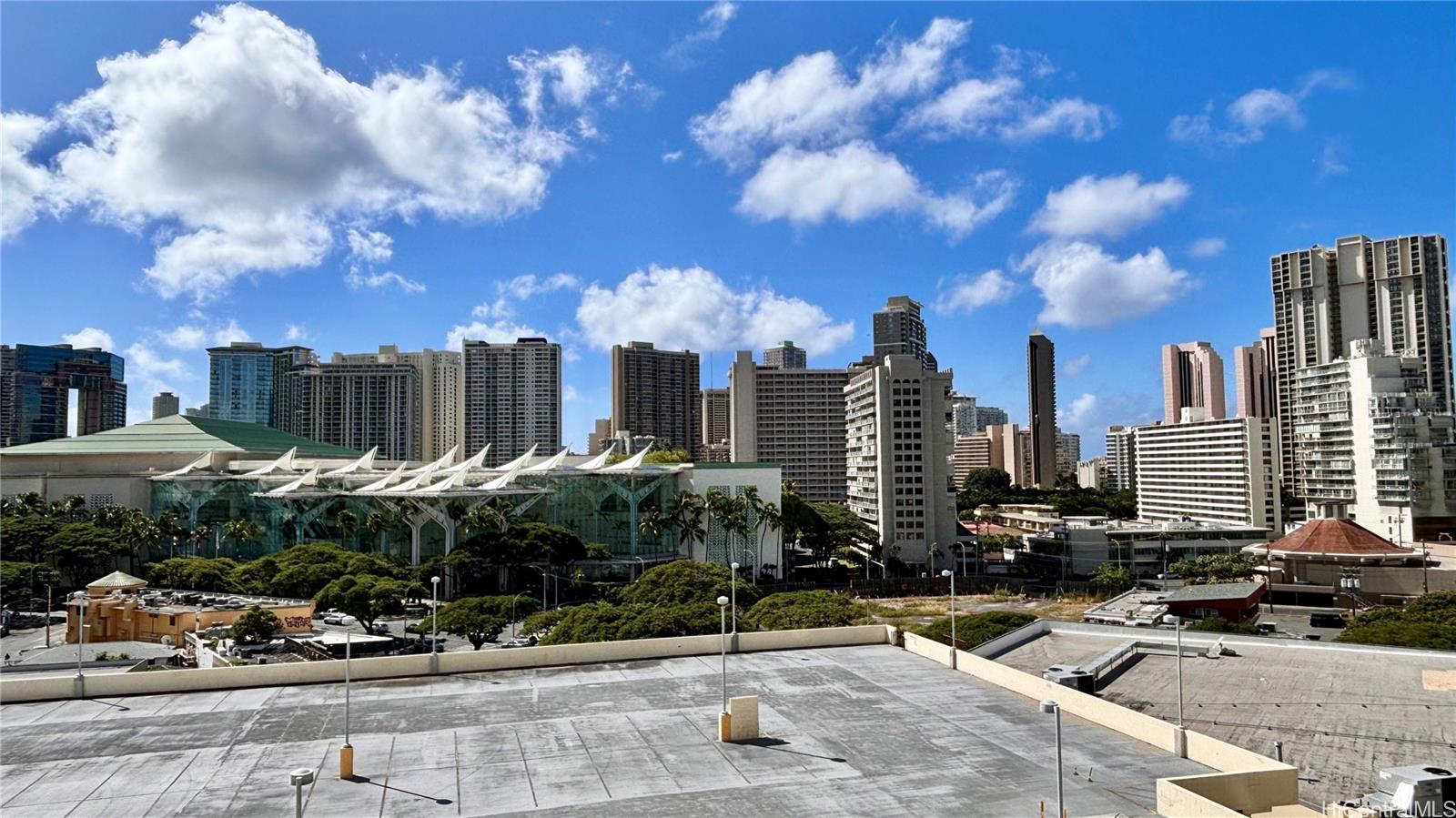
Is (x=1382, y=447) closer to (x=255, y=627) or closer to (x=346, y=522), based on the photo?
(x=255, y=627)

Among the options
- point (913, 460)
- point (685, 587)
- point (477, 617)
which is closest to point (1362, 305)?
point (913, 460)

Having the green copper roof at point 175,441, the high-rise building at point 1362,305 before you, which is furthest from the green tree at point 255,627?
the high-rise building at point 1362,305

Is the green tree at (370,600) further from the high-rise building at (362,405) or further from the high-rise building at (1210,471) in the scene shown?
the high-rise building at (362,405)

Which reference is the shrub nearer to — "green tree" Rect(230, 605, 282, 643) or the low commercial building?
"green tree" Rect(230, 605, 282, 643)

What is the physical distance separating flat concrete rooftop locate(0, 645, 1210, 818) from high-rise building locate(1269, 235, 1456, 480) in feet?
358

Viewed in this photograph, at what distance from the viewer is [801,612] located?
1730 inches

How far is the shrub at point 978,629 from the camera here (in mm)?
39781

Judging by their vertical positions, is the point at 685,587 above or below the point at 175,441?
below

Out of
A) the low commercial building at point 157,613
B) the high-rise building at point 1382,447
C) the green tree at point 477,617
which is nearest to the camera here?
Answer: the green tree at point 477,617

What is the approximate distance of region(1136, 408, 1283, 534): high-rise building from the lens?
377 ft

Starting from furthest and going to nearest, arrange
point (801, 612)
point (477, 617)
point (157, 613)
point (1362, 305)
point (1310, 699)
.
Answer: point (1362, 305), point (157, 613), point (477, 617), point (801, 612), point (1310, 699)

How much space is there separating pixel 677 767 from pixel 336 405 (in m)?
184

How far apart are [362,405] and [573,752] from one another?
179494 millimetres

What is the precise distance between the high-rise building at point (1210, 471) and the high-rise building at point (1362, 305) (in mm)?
10931
